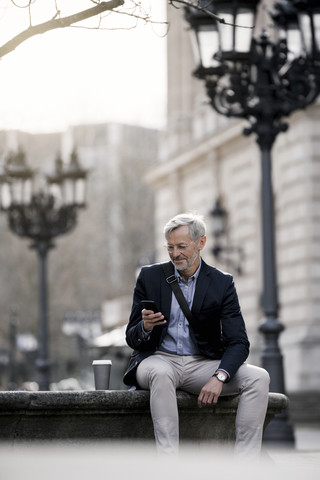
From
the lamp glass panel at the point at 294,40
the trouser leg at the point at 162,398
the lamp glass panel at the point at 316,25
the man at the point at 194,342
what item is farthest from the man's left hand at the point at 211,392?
the lamp glass panel at the point at 294,40

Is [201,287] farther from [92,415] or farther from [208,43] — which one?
[208,43]

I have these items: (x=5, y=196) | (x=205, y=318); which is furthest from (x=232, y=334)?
(x=5, y=196)

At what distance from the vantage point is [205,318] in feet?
19.4

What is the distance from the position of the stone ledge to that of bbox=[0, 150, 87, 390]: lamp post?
594 inches

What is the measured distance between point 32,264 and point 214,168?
32.4 meters

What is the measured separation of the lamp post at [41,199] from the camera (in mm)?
21438

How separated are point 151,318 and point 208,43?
307 inches

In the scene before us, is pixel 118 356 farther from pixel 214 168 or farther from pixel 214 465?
pixel 214 465

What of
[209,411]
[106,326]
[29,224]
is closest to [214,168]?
[29,224]

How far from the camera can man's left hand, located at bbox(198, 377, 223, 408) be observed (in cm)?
566

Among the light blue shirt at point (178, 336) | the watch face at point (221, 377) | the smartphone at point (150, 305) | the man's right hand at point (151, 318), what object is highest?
the smartphone at point (150, 305)

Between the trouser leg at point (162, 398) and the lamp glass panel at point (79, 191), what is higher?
the lamp glass panel at point (79, 191)

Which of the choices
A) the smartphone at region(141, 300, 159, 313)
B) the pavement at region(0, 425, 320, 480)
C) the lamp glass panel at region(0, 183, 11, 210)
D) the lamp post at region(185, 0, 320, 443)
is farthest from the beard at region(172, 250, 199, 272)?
the lamp glass panel at region(0, 183, 11, 210)

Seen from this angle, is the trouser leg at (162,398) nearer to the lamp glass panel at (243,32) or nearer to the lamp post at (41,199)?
the lamp glass panel at (243,32)
